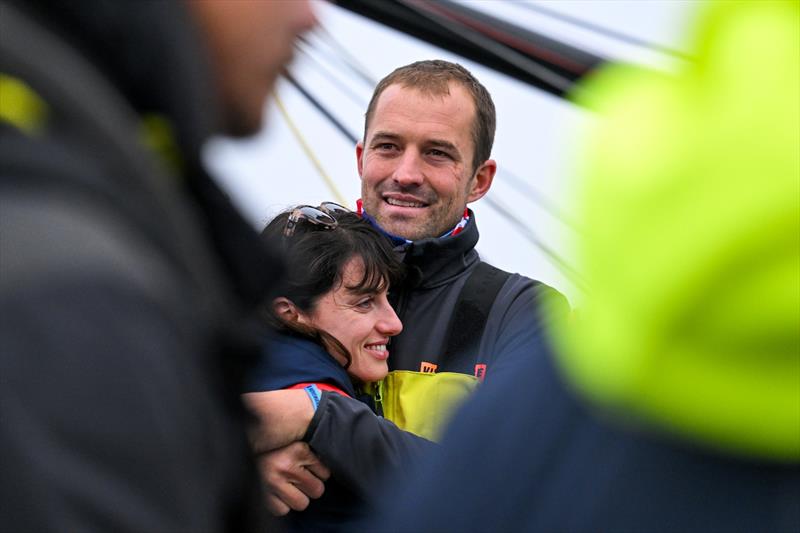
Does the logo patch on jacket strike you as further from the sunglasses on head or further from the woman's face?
the sunglasses on head

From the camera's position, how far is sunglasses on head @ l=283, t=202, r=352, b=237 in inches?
94.8

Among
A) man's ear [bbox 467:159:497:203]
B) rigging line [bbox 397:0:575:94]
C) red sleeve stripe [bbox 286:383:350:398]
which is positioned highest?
rigging line [bbox 397:0:575:94]

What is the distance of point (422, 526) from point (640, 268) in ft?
0.73

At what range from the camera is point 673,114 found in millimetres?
634

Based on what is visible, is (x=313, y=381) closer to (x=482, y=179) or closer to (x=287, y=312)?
(x=287, y=312)

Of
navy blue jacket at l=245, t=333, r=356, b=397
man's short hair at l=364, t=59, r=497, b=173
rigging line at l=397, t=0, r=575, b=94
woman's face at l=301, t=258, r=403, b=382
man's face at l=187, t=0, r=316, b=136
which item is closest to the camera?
man's face at l=187, t=0, r=316, b=136

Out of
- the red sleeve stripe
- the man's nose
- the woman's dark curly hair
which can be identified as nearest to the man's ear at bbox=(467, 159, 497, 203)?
the man's nose

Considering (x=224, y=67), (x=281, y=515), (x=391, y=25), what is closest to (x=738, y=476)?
(x=224, y=67)

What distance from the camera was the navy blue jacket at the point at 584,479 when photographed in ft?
2.15

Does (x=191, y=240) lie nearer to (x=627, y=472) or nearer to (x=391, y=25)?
(x=627, y=472)

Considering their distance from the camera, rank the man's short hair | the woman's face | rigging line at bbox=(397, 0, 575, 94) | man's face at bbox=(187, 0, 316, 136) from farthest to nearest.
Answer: the man's short hair
rigging line at bbox=(397, 0, 575, 94)
the woman's face
man's face at bbox=(187, 0, 316, 136)

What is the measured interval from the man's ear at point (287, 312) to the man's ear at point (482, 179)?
0.88 m

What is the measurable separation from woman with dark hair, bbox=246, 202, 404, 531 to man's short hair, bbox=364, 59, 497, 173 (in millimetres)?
662

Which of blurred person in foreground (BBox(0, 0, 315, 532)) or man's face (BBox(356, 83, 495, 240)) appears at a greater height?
man's face (BBox(356, 83, 495, 240))
